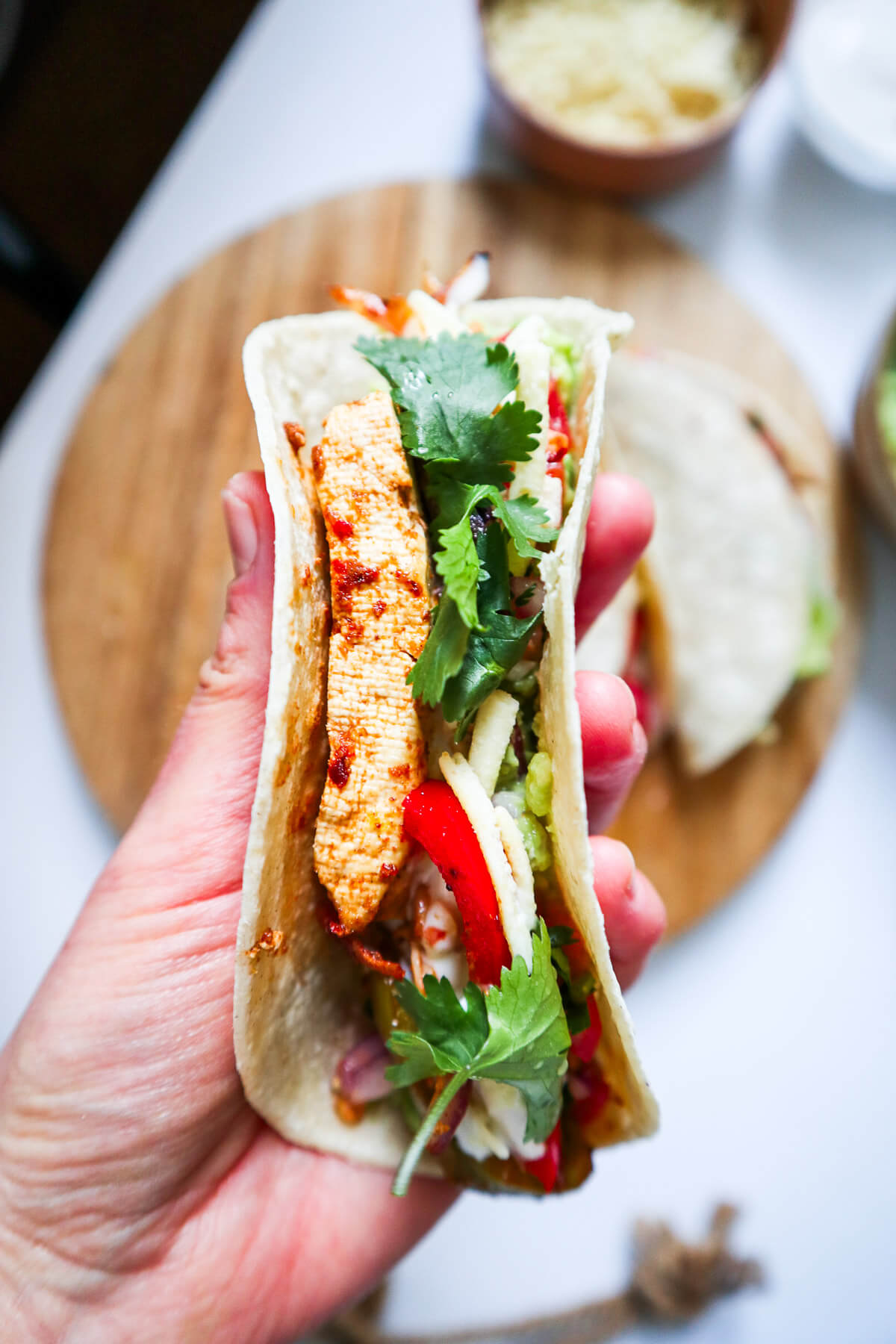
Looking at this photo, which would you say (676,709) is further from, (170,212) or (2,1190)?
(170,212)

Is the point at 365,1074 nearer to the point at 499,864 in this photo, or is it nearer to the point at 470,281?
the point at 499,864

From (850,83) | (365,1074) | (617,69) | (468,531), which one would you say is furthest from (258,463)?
(850,83)

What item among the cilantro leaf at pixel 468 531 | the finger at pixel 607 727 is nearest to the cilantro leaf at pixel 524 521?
the cilantro leaf at pixel 468 531

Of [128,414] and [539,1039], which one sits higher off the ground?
[128,414]

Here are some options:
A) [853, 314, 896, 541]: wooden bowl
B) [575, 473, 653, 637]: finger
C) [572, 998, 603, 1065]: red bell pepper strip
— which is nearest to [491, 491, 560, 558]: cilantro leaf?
[575, 473, 653, 637]: finger

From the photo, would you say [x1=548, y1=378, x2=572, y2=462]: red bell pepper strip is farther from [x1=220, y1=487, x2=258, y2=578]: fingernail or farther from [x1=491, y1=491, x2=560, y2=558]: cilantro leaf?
[x1=220, y1=487, x2=258, y2=578]: fingernail

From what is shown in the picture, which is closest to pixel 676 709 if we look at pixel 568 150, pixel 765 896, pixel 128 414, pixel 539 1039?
pixel 765 896

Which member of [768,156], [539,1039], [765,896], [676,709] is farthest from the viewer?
[768,156]
